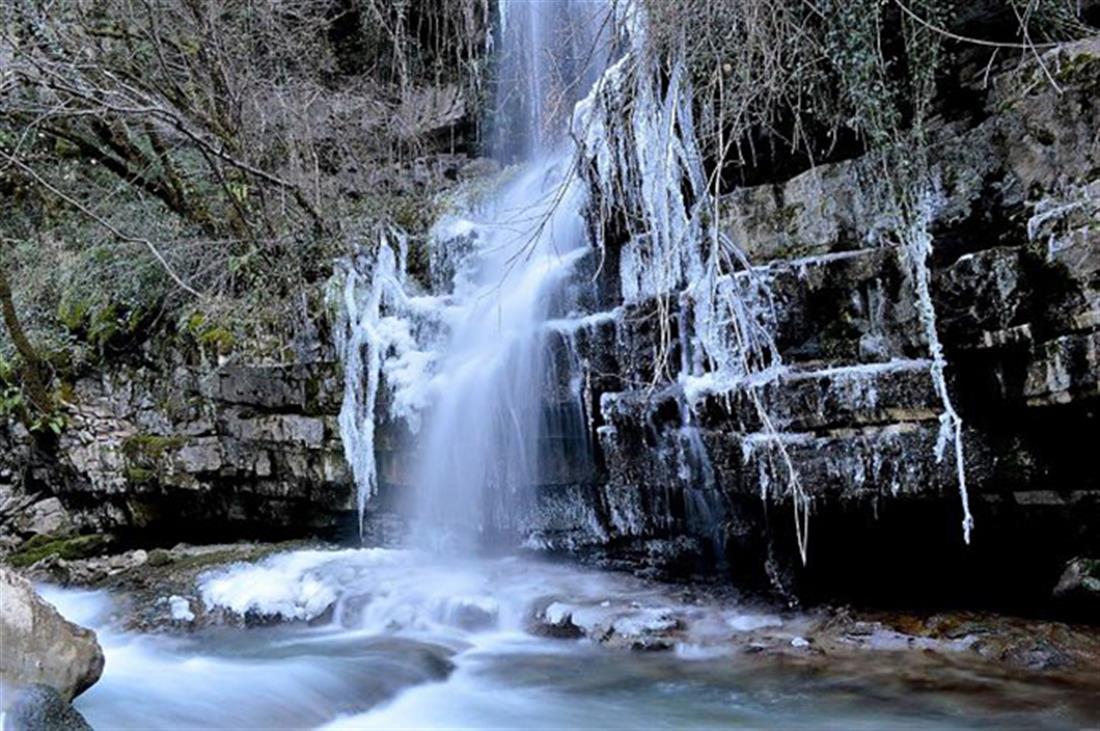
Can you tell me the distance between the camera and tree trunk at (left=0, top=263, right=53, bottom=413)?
24.2ft

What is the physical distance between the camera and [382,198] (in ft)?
26.6

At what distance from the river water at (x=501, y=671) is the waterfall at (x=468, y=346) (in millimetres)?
771

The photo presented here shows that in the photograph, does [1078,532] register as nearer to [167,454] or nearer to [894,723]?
[894,723]

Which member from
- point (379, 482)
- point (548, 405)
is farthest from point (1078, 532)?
point (379, 482)

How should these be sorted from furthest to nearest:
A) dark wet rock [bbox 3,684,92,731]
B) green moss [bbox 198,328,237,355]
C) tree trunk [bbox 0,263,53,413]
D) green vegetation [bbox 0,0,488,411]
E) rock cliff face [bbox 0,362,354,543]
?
tree trunk [bbox 0,263,53,413] < green vegetation [bbox 0,0,488,411] < green moss [bbox 198,328,237,355] < rock cliff face [bbox 0,362,354,543] < dark wet rock [bbox 3,684,92,731]

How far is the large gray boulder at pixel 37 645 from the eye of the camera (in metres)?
2.83

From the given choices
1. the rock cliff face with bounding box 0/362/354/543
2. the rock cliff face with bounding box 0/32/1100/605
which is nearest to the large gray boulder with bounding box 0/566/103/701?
the rock cliff face with bounding box 0/32/1100/605

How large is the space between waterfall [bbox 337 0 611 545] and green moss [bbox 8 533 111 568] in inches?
108

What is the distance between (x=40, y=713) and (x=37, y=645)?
12.3 inches

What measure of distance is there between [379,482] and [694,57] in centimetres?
399

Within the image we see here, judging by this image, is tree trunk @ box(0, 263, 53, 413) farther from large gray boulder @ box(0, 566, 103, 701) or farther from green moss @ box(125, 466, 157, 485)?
large gray boulder @ box(0, 566, 103, 701)

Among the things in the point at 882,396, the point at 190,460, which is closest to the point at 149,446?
the point at 190,460

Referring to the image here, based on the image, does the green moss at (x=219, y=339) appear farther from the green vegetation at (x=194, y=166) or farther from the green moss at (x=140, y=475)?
the green moss at (x=140, y=475)

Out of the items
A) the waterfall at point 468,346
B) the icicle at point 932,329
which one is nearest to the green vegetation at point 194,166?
the waterfall at point 468,346
